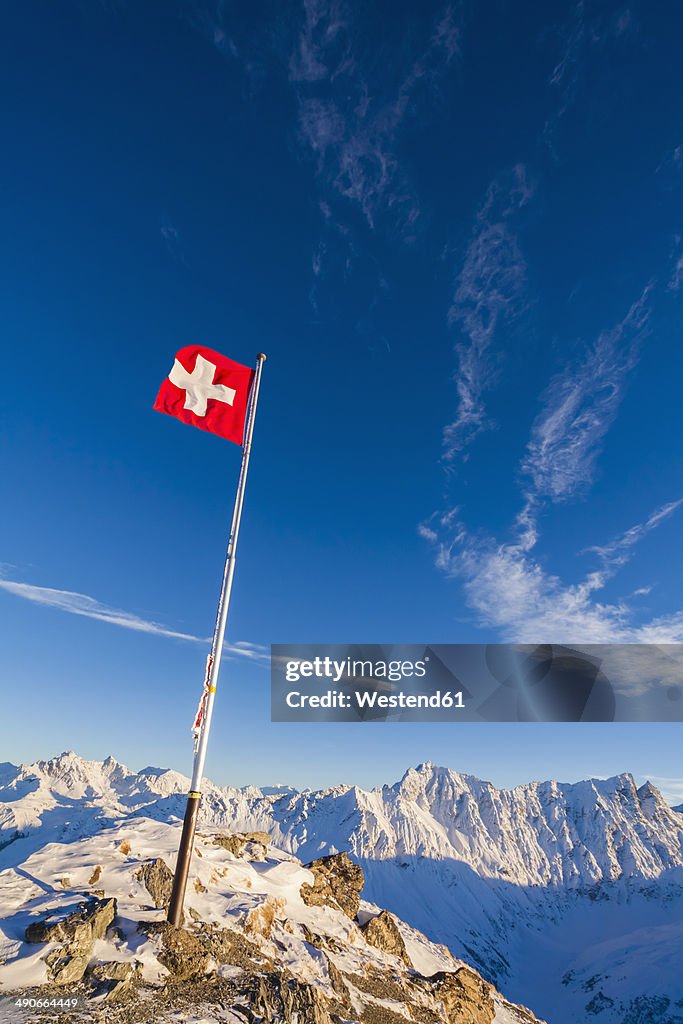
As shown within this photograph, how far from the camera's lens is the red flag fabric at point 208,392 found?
24.2 metres

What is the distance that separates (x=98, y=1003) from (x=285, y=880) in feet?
90.4

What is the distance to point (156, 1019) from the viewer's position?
17.0m

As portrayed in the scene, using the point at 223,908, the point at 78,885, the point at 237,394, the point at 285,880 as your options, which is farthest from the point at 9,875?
the point at 237,394

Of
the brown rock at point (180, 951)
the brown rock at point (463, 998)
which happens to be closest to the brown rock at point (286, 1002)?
the brown rock at point (180, 951)

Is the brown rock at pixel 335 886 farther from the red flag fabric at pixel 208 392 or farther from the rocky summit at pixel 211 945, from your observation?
the red flag fabric at pixel 208 392

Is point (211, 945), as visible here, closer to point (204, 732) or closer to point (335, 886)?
point (204, 732)

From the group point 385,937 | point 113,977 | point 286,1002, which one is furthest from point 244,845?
point 113,977

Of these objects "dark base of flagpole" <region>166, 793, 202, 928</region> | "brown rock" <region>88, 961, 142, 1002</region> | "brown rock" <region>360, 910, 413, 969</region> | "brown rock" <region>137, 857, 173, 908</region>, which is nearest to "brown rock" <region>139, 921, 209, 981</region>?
"dark base of flagpole" <region>166, 793, 202, 928</region>

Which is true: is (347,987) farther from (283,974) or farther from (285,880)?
(285,880)

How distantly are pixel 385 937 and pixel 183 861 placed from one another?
2992 centimetres

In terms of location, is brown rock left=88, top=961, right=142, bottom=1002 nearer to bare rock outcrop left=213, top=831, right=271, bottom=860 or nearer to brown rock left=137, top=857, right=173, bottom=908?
brown rock left=137, top=857, right=173, bottom=908

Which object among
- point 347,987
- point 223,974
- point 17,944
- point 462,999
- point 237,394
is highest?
point 237,394

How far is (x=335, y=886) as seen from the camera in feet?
149

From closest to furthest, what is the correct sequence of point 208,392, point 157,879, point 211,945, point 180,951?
point 180,951, point 211,945, point 208,392, point 157,879
